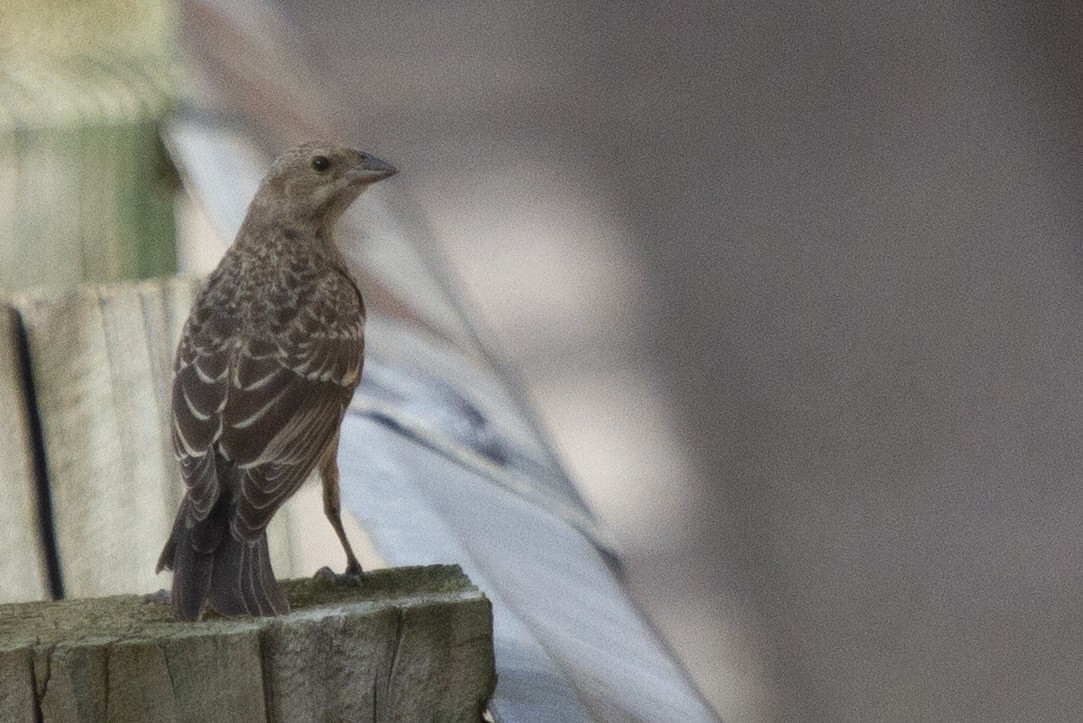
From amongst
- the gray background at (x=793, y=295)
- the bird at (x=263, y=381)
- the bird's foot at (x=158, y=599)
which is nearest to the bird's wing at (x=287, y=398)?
the bird at (x=263, y=381)

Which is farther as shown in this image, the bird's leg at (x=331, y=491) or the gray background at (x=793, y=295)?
the gray background at (x=793, y=295)

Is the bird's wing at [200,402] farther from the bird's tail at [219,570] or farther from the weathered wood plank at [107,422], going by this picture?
the weathered wood plank at [107,422]

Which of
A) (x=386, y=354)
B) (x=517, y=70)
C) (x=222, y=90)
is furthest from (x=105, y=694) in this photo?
(x=517, y=70)

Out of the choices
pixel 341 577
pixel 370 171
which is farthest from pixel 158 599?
pixel 370 171

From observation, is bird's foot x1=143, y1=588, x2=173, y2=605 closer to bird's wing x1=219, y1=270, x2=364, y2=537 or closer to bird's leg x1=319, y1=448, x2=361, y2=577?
bird's wing x1=219, y1=270, x2=364, y2=537

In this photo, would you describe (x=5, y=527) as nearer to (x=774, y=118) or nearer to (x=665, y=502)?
(x=665, y=502)

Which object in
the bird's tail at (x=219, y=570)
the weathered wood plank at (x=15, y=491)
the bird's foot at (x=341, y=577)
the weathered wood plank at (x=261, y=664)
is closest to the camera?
the weathered wood plank at (x=261, y=664)
